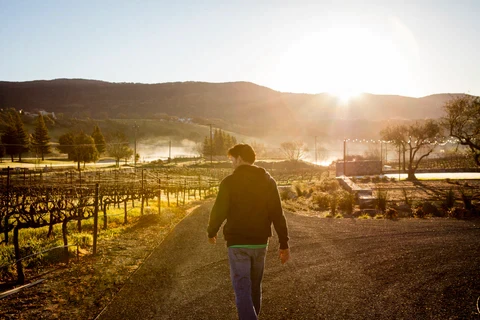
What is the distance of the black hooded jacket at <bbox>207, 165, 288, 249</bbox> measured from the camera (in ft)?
16.3

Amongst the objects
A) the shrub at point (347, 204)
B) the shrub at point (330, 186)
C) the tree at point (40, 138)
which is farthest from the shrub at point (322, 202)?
the tree at point (40, 138)

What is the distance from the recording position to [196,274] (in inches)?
352

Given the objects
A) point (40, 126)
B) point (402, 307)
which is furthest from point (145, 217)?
point (40, 126)

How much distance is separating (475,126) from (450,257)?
69.5 ft

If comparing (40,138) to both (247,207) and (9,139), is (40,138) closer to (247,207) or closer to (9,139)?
(9,139)

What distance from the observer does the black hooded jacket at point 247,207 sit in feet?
16.3

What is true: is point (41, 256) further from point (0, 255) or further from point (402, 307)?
point (402, 307)

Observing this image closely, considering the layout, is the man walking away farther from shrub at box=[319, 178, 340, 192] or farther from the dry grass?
shrub at box=[319, 178, 340, 192]

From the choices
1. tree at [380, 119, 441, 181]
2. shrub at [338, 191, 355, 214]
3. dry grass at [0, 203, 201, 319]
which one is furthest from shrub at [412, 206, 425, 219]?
tree at [380, 119, 441, 181]

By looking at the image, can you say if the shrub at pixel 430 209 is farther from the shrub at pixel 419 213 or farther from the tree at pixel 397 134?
the tree at pixel 397 134

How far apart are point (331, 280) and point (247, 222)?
405cm

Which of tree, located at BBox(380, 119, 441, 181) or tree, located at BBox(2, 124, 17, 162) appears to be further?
tree, located at BBox(2, 124, 17, 162)

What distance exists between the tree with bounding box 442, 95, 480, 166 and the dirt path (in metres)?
16.6

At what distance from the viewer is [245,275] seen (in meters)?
4.88
